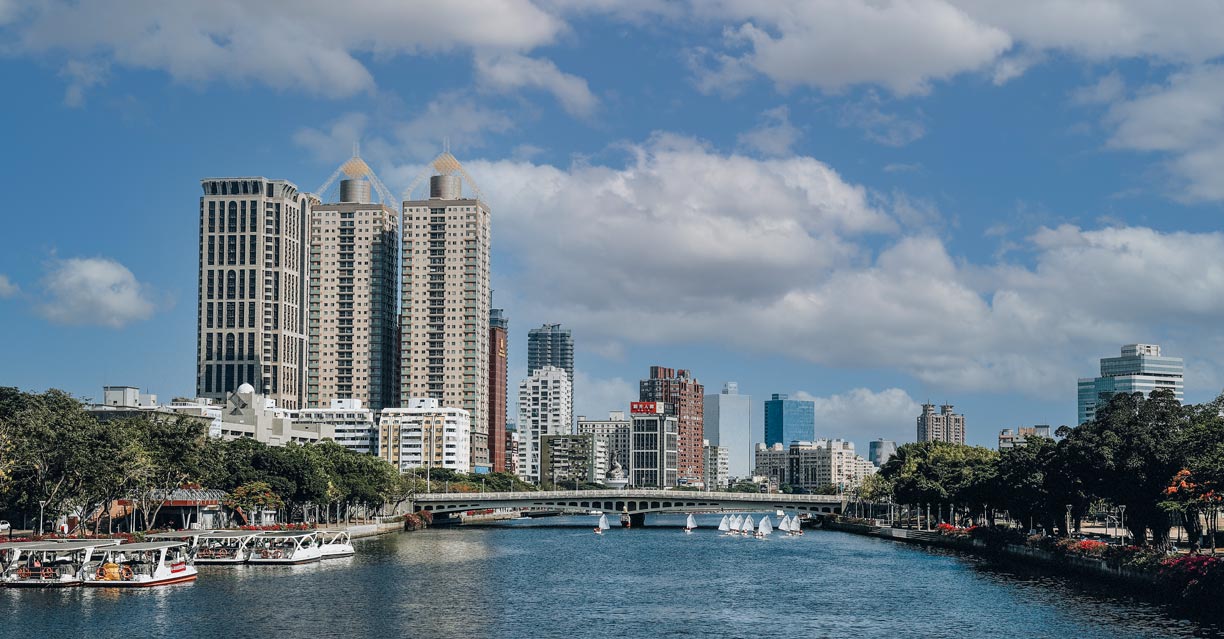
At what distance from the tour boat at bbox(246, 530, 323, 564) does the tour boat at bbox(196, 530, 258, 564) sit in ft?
3.75

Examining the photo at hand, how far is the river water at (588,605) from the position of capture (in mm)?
100062

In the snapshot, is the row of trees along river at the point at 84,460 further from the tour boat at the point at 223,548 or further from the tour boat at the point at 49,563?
the tour boat at the point at 49,563

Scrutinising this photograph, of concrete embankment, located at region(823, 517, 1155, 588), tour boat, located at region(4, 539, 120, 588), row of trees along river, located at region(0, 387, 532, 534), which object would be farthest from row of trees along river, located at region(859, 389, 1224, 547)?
row of trees along river, located at region(0, 387, 532, 534)

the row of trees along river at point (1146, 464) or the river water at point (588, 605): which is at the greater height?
the row of trees along river at point (1146, 464)

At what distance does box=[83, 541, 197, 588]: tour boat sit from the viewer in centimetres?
12350

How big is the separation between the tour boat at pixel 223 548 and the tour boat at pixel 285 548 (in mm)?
1144

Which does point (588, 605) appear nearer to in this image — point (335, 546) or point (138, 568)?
point (138, 568)

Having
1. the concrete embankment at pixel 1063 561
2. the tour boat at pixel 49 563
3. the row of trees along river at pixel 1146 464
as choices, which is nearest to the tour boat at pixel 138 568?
the tour boat at pixel 49 563

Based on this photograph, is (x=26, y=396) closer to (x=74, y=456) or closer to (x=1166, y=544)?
(x=74, y=456)

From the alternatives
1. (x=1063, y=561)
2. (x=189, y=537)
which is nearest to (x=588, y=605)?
(x=1063, y=561)

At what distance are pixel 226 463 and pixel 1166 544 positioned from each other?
416 feet

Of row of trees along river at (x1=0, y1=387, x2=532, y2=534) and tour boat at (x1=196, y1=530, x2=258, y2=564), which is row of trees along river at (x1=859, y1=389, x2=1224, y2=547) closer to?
tour boat at (x1=196, y1=530, x2=258, y2=564)

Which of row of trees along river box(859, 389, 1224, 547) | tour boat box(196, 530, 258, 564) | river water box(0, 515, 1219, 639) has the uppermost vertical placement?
row of trees along river box(859, 389, 1224, 547)

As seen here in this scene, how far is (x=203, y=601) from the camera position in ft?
374
